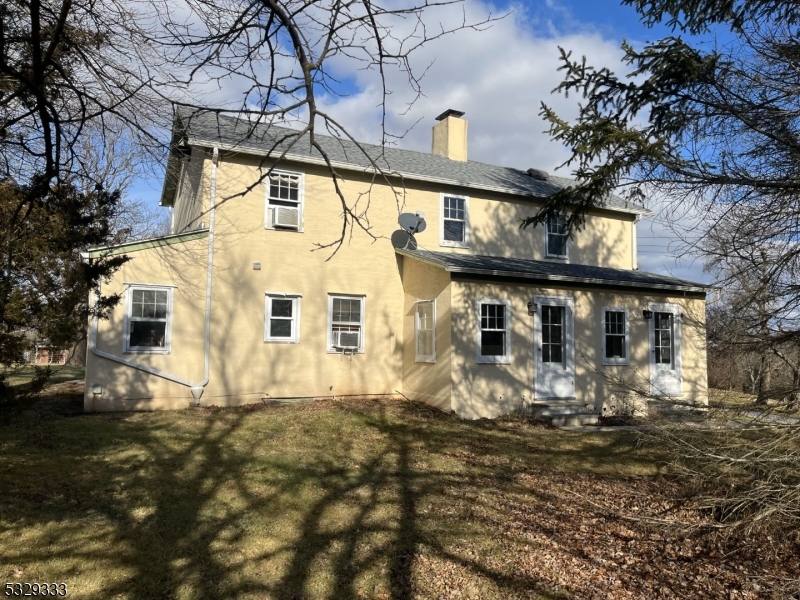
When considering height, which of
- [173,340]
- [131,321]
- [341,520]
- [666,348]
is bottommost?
[341,520]

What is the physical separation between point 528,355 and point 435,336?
219cm

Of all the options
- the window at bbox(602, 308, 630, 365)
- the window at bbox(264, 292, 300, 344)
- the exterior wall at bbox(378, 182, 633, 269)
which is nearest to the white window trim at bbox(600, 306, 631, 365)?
the window at bbox(602, 308, 630, 365)

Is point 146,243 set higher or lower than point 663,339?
higher

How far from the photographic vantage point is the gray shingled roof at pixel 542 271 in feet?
40.3

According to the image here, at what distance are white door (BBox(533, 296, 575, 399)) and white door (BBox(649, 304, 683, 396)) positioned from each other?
2.62 m

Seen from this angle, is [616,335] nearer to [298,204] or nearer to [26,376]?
[298,204]

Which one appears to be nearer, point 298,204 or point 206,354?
point 206,354

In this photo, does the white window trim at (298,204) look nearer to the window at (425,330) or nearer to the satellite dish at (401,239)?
the satellite dish at (401,239)

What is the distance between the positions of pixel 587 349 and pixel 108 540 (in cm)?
1103

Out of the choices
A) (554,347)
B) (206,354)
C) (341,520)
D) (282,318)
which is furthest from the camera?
(554,347)

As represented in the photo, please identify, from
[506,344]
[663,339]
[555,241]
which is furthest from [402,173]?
[663,339]

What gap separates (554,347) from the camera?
13188 millimetres

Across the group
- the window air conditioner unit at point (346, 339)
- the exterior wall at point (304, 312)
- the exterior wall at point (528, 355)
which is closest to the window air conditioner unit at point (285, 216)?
the exterior wall at point (304, 312)

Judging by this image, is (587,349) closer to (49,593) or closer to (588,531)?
(588,531)
